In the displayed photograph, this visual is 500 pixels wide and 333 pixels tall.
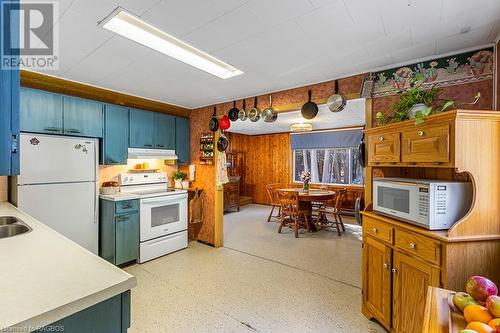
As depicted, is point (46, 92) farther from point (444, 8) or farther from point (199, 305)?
point (444, 8)

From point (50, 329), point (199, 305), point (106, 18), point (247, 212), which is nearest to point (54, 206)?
point (199, 305)

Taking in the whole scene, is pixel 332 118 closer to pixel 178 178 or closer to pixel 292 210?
pixel 292 210

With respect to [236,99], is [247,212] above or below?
below

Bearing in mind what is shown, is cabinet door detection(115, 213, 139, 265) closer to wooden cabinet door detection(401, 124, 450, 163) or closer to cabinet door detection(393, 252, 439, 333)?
cabinet door detection(393, 252, 439, 333)

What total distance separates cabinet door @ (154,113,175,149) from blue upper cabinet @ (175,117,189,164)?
8 centimetres

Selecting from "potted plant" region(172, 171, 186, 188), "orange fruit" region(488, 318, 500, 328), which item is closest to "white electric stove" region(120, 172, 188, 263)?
"potted plant" region(172, 171, 186, 188)

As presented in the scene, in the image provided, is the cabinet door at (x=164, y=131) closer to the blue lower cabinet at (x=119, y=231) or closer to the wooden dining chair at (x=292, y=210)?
the blue lower cabinet at (x=119, y=231)

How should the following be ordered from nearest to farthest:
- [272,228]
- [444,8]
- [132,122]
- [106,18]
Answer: [444,8], [106,18], [132,122], [272,228]

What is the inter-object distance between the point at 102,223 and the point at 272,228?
3250 mm

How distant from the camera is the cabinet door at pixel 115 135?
323 centimetres

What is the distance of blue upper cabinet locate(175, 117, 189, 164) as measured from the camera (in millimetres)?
4137

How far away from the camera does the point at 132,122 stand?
3498mm

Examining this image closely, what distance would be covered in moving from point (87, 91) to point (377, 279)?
3820mm

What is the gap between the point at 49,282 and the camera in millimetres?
914
